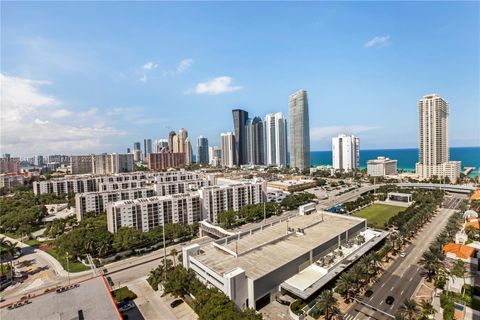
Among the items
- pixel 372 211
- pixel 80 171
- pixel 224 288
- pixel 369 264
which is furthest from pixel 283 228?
pixel 80 171

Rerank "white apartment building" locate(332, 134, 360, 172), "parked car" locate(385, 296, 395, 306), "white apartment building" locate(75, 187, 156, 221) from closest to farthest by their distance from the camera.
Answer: "parked car" locate(385, 296, 395, 306), "white apartment building" locate(75, 187, 156, 221), "white apartment building" locate(332, 134, 360, 172)

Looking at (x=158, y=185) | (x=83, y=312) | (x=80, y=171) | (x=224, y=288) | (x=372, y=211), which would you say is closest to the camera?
(x=83, y=312)

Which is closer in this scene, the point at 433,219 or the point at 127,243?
the point at 127,243

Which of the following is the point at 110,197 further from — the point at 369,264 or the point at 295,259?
the point at 369,264

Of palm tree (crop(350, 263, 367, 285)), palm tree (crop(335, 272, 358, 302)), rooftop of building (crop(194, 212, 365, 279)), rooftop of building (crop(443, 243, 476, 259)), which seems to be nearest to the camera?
palm tree (crop(335, 272, 358, 302))

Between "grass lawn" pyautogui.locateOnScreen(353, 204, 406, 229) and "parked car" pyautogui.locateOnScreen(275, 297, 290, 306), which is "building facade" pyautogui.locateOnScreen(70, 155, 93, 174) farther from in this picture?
"parked car" pyautogui.locateOnScreen(275, 297, 290, 306)

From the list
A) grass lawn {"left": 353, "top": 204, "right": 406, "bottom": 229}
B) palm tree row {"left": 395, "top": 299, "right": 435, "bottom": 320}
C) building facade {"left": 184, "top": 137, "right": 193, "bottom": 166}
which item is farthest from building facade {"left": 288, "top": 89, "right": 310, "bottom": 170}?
palm tree row {"left": 395, "top": 299, "right": 435, "bottom": 320}
